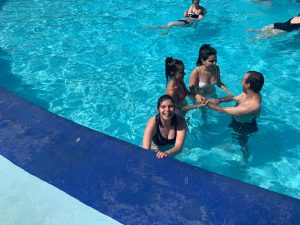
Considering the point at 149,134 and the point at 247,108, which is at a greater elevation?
the point at 247,108

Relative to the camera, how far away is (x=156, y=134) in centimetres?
410

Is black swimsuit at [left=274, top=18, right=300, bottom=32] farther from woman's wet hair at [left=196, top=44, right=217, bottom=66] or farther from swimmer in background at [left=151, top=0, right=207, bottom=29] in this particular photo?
woman's wet hair at [left=196, top=44, right=217, bottom=66]

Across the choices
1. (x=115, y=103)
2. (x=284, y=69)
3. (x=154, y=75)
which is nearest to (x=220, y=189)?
(x=115, y=103)

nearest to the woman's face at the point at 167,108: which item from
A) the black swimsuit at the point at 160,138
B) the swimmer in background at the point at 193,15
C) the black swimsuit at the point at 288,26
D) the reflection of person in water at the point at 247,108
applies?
the black swimsuit at the point at 160,138

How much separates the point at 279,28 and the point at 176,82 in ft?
14.4

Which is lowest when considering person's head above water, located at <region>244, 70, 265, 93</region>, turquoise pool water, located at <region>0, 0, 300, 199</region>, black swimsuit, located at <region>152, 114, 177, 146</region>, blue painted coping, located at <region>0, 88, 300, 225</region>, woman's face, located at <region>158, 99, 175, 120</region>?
turquoise pool water, located at <region>0, 0, 300, 199</region>

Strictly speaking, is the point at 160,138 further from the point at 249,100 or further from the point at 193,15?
the point at 193,15

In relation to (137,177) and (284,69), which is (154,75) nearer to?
(284,69)

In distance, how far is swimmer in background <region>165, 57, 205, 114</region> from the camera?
4.52 metres

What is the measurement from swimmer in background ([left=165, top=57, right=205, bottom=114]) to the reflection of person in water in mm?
397

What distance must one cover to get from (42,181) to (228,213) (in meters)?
1.62

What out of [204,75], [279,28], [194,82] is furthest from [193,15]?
[194,82]

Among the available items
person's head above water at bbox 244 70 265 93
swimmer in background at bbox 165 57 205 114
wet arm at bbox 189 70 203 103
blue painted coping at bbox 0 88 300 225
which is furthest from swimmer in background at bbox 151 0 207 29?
blue painted coping at bbox 0 88 300 225

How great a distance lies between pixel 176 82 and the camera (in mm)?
4645
